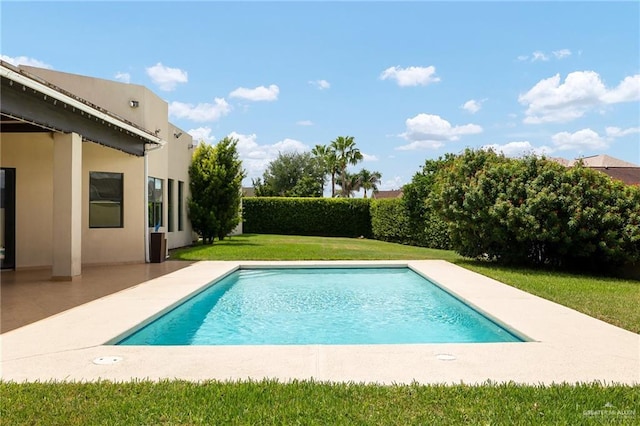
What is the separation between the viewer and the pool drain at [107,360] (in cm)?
472

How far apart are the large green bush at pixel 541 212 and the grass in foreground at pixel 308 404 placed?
900 cm

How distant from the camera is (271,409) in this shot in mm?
3531

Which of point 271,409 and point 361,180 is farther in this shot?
point 361,180

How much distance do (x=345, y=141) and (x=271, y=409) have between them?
47.4 m

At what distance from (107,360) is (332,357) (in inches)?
93.7

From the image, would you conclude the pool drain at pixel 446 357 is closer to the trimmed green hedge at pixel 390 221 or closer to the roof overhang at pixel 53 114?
the roof overhang at pixel 53 114

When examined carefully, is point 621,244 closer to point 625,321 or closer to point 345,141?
point 625,321

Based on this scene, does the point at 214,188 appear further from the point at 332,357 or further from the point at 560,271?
the point at 332,357

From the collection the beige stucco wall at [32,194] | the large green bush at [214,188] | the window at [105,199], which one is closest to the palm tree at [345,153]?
the large green bush at [214,188]

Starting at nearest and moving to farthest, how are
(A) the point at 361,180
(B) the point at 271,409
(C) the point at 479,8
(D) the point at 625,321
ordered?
(B) the point at 271,409 < (D) the point at 625,321 < (C) the point at 479,8 < (A) the point at 361,180

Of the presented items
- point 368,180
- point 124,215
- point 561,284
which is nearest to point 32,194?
point 124,215

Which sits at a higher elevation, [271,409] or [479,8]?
[479,8]

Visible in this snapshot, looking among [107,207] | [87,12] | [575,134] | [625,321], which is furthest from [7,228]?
[575,134]

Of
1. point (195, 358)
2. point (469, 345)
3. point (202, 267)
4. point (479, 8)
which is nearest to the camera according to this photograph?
point (195, 358)
